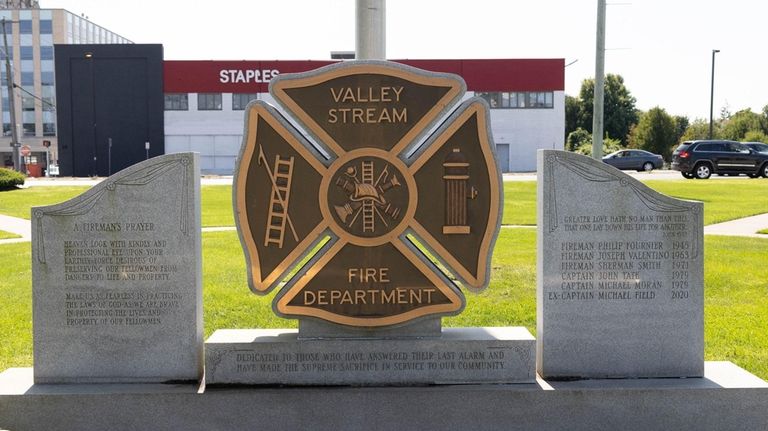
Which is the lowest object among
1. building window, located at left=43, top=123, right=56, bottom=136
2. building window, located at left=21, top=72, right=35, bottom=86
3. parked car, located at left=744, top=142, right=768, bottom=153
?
parked car, located at left=744, top=142, right=768, bottom=153

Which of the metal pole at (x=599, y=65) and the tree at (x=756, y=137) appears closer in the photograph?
the metal pole at (x=599, y=65)

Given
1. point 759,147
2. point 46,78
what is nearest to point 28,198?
point 759,147

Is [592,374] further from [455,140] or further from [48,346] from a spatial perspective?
[48,346]

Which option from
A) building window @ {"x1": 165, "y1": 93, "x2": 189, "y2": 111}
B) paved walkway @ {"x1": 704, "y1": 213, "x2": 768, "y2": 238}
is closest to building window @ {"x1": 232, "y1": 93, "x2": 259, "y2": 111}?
building window @ {"x1": 165, "y1": 93, "x2": 189, "y2": 111}

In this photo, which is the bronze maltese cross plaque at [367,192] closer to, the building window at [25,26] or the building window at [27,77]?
Answer: the building window at [25,26]

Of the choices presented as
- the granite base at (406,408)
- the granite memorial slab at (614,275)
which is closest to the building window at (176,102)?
the granite base at (406,408)

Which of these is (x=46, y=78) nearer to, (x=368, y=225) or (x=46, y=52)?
(x=46, y=52)

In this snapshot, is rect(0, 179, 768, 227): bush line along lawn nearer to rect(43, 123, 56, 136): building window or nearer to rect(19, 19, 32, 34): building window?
rect(43, 123, 56, 136): building window

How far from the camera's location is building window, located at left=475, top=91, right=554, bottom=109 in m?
56.1

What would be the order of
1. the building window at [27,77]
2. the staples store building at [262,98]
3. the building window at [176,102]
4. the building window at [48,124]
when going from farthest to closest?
the building window at [27,77]
the building window at [48,124]
the building window at [176,102]
the staples store building at [262,98]

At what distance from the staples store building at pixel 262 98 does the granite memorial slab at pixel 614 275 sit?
48.7 m

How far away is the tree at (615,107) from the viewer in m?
86.6

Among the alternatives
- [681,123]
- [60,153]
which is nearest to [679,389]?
[60,153]

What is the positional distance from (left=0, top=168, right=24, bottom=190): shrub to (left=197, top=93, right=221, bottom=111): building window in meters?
23.2
